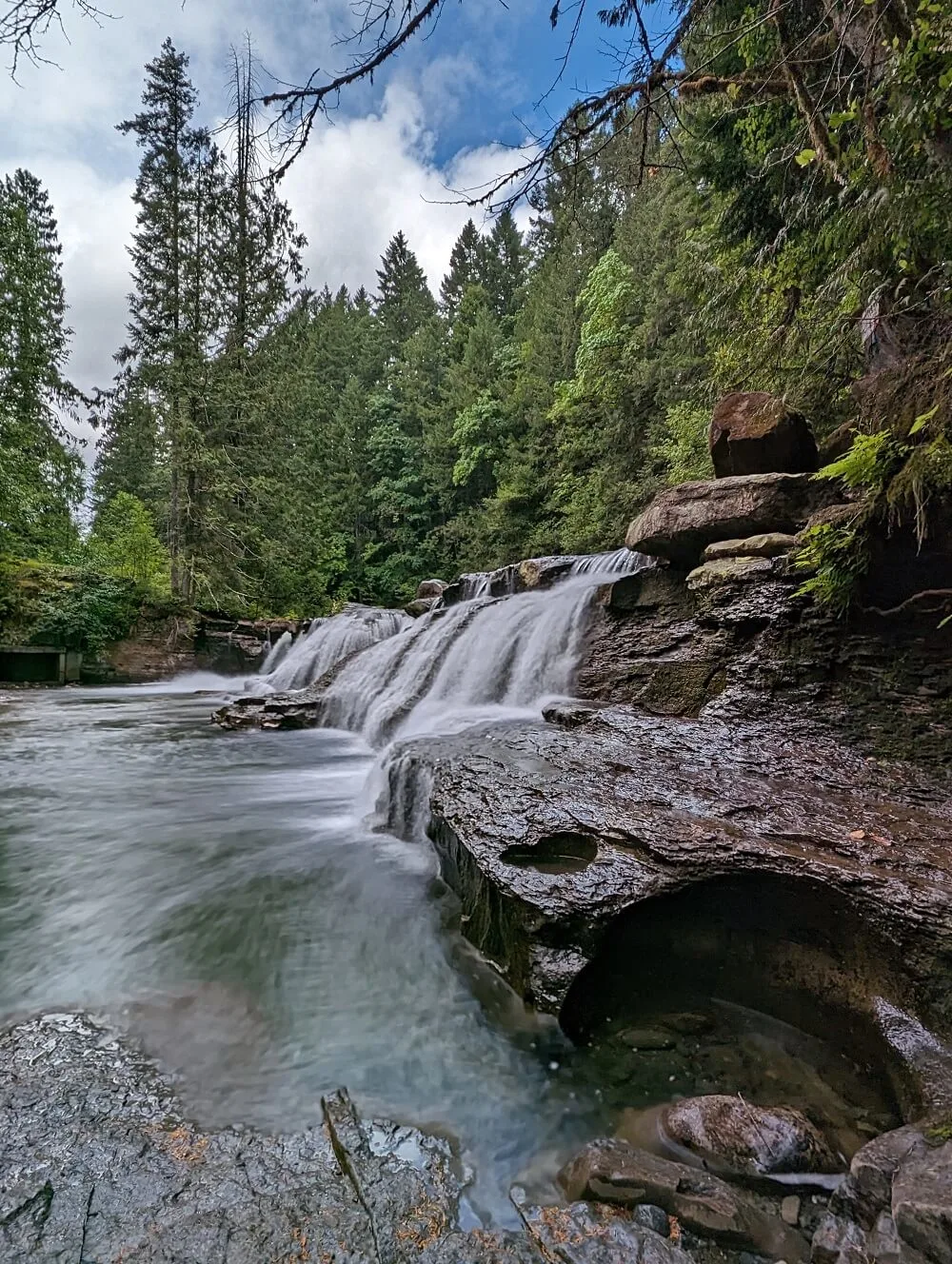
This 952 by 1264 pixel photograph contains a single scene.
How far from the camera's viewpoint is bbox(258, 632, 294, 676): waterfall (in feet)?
47.5

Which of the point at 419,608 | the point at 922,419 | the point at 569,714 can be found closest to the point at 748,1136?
the point at 922,419

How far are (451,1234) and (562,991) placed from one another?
0.90 meters

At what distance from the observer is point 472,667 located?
7.72 metres

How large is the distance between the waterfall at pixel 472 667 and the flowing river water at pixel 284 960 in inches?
10.6

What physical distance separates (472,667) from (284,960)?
5.21m

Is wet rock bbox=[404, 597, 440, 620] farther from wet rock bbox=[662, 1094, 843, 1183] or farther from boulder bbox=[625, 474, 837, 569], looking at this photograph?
wet rock bbox=[662, 1094, 843, 1183]

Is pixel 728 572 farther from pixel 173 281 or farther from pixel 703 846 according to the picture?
pixel 173 281

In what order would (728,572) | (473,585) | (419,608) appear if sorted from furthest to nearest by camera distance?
1. (419,608)
2. (473,585)
3. (728,572)

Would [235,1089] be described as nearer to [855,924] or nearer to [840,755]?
[855,924]

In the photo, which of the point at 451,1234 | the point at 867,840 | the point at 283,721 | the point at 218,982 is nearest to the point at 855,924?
the point at 867,840

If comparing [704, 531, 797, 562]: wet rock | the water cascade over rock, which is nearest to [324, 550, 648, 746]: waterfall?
the water cascade over rock

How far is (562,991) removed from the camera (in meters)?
2.18

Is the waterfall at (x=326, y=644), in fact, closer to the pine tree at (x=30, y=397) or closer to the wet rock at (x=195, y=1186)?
the pine tree at (x=30, y=397)

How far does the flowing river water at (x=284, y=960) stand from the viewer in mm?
1878
